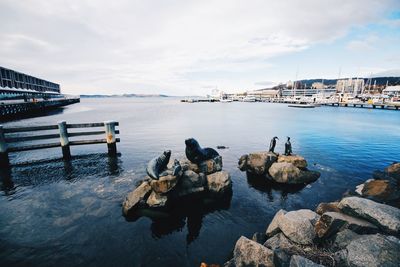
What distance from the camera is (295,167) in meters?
11.9

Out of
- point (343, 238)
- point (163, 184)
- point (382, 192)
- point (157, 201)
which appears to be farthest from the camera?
point (382, 192)

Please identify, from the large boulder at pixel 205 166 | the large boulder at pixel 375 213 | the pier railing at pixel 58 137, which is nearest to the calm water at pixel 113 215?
the pier railing at pixel 58 137

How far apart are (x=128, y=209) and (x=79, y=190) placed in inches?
147

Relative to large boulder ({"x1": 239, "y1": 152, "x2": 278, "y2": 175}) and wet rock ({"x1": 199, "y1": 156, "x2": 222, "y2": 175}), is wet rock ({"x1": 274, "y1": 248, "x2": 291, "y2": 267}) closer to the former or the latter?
wet rock ({"x1": 199, "y1": 156, "x2": 222, "y2": 175})

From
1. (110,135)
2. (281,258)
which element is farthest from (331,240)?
(110,135)

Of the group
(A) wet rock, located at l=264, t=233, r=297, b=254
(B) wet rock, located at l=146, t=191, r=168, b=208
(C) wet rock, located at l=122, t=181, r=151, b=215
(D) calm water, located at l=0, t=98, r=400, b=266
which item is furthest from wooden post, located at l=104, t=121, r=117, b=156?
(A) wet rock, located at l=264, t=233, r=297, b=254

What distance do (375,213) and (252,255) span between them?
4.07m

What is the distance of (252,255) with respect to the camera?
5000 mm

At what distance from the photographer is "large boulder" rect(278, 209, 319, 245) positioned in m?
5.68

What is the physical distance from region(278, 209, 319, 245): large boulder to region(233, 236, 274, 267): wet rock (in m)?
1.34

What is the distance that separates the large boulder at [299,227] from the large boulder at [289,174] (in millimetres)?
5186

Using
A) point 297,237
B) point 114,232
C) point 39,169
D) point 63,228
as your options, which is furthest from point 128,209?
point 39,169

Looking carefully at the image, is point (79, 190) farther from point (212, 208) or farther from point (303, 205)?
point (303, 205)

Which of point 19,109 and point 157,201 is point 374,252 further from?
point 19,109
